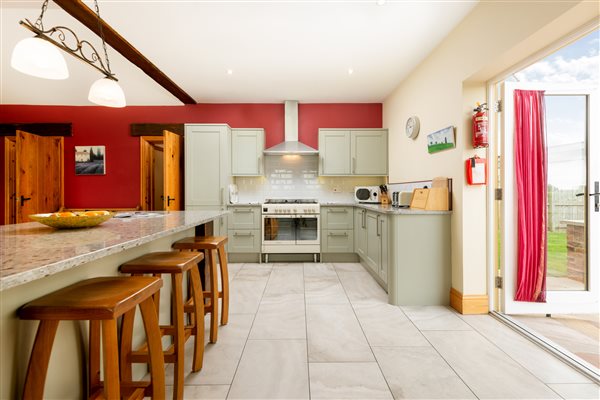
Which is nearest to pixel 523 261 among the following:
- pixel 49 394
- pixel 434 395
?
pixel 434 395

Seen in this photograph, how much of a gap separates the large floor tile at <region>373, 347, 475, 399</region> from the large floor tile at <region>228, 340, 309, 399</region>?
20.3 inches

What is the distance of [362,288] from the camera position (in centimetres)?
330

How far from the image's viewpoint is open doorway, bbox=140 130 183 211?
4.19 metres

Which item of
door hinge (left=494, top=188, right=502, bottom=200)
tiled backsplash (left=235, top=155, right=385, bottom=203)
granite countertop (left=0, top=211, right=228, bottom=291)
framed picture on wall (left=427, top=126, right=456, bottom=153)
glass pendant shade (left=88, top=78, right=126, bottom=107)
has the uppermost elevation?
glass pendant shade (left=88, top=78, right=126, bottom=107)

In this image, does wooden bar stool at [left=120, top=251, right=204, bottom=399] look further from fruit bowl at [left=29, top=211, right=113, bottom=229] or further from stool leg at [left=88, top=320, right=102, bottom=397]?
fruit bowl at [left=29, top=211, right=113, bottom=229]

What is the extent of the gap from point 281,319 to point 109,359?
66.4 inches

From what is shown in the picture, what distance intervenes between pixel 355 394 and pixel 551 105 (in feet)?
9.60

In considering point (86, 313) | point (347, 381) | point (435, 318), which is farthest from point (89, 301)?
point (435, 318)

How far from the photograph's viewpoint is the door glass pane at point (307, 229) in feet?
14.5

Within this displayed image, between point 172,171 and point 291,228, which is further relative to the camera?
point 291,228

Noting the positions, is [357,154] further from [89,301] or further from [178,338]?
[89,301]

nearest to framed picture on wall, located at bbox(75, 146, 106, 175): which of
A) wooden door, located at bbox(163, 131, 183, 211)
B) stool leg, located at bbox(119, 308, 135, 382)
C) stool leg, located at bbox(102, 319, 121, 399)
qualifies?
wooden door, located at bbox(163, 131, 183, 211)

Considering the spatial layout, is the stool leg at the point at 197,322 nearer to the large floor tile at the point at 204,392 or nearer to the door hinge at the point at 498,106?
the large floor tile at the point at 204,392

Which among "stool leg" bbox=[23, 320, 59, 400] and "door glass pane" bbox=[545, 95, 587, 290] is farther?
"door glass pane" bbox=[545, 95, 587, 290]
